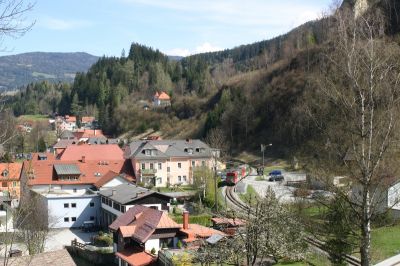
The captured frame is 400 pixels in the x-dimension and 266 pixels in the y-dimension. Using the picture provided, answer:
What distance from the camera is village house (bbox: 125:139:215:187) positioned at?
50250 millimetres

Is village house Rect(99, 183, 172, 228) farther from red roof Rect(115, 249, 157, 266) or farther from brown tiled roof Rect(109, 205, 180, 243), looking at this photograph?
red roof Rect(115, 249, 157, 266)

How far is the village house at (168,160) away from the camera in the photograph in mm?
50250

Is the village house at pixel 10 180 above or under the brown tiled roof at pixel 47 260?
above

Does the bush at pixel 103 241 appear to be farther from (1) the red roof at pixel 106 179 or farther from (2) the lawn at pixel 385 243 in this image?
(2) the lawn at pixel 385 243

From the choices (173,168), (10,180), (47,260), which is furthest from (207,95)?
(10,180)

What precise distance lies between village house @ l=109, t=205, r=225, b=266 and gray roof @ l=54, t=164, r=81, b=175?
17.5 metres

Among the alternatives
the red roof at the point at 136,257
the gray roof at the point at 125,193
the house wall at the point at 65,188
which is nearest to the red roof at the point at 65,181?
the house wall at the point at 65,188

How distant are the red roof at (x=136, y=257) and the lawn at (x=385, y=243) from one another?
33.3 ft

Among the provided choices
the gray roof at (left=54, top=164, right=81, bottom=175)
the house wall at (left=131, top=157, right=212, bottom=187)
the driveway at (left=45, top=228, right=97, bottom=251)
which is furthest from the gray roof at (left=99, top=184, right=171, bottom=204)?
the house wall at (left=131, top=157, right=212, bottom=187)

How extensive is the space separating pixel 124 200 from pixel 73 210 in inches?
270

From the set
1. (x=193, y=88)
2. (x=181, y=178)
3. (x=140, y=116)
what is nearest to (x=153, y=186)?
(x=181, y=178)

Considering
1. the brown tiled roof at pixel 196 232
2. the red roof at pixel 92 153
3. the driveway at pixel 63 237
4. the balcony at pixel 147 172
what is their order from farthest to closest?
the red roof at pixel 92 153 < the balcony at pixel 147 172 < the driveway at pixel 63 237 < the brown tiled roof at pixel 196 232

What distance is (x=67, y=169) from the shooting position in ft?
145

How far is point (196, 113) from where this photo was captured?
91562 millimetres
